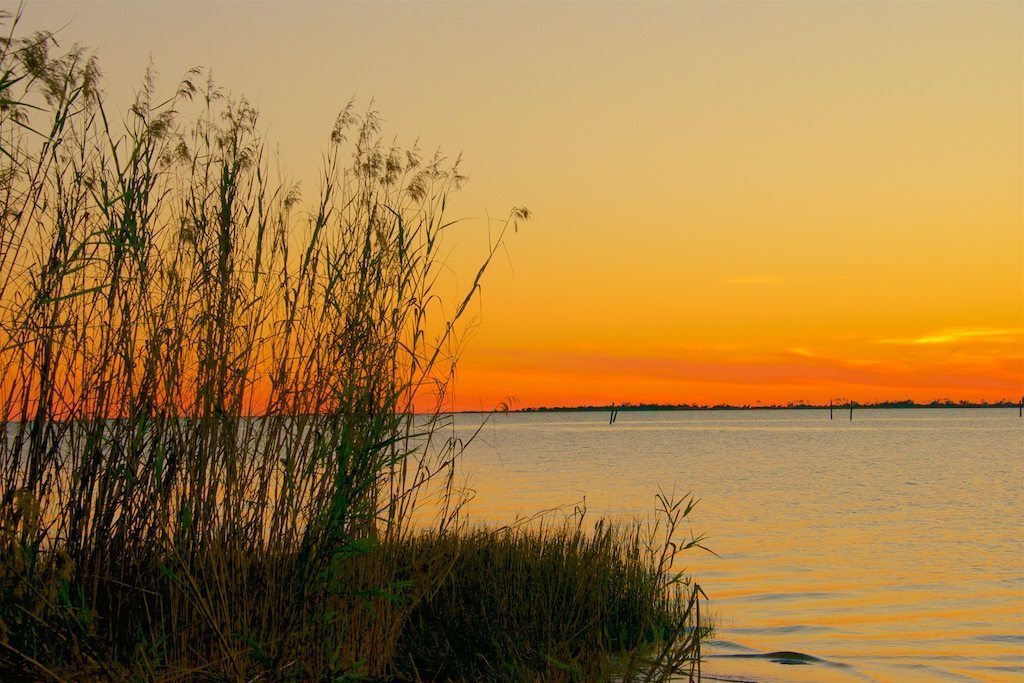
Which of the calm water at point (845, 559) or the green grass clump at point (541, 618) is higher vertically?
the green grass clump at point (541, 618)

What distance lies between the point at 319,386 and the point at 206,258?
96cm

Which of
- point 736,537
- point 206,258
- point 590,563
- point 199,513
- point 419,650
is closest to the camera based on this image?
point 199,513

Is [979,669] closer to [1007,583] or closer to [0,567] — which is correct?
[1007,583]

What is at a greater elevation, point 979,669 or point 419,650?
point 419,650

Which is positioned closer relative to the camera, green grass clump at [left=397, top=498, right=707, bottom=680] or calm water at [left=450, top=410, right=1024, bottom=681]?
green grass clump at [left=397, top=498, right=707, bottom=680]

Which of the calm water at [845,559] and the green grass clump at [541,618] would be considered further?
the calm water at [845,559]

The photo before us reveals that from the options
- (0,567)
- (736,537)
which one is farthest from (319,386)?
(736,537)

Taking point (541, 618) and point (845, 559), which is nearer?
point (541, 618)

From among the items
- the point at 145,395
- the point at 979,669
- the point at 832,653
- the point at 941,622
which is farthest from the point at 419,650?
the point at 941,622

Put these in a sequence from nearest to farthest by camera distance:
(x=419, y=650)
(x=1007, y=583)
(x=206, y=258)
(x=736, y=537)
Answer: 1. (x=206, y=258)
2. (x=419, y=650)
3. (x=1007, y=583)
4. (x=736, y=537)

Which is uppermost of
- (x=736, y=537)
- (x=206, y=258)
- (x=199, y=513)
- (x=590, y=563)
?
(x=206, y=258)

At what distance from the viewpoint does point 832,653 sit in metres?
9.87

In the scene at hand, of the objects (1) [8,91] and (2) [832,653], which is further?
(2) [832,653]

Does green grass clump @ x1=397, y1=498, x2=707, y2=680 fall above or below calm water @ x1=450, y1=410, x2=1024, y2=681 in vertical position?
above
